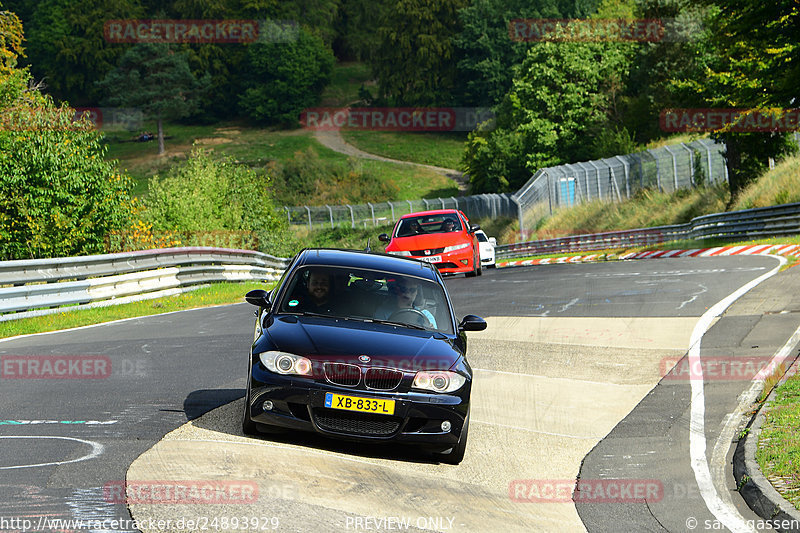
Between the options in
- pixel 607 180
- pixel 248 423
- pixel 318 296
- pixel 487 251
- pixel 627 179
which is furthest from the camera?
pixel 607 180

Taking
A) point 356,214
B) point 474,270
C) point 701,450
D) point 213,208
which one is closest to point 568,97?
point 356,214

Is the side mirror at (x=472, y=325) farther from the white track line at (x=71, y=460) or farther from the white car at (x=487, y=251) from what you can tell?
the white car at (x=487, y=251)

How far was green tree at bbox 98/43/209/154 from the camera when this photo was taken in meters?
114

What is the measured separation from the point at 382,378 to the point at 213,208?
37.7m

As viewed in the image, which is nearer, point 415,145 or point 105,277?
point 105,277

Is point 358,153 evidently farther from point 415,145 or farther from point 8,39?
point 8,39

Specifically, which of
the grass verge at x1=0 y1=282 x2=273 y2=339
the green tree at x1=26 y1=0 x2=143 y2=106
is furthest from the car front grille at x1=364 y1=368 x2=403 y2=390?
the green tree at x1=26 y1=0 x2=143 y2=106

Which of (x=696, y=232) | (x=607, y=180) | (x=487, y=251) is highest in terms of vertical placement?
(x=607, y=180)

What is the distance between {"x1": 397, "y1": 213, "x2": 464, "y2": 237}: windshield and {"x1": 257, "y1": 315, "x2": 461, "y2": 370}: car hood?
52.4 feet

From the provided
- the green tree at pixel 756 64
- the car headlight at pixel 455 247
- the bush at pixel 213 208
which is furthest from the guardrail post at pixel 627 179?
the car headlight at pixel 455 247

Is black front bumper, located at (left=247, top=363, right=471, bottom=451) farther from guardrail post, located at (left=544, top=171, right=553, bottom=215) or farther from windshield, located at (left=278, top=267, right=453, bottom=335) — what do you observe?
guardrail post, located at (left=544, top=171, right=553, bottom=215)

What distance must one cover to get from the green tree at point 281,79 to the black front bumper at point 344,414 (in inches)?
4650

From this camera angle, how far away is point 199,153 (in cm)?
4775

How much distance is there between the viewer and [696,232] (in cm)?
3647
